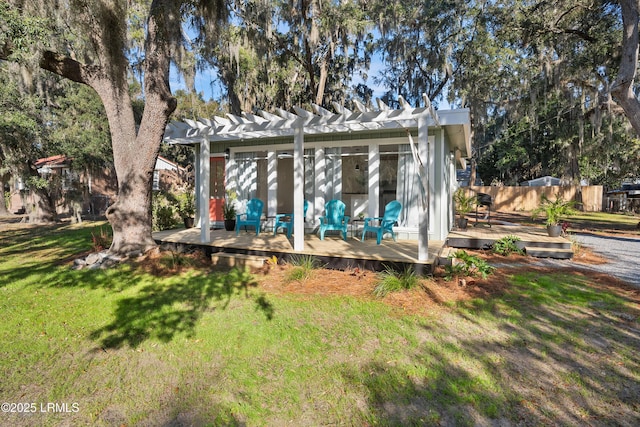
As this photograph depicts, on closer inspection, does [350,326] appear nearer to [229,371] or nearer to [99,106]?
[229,371]

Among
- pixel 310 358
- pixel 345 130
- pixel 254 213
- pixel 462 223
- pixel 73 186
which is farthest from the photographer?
pixel 73 186

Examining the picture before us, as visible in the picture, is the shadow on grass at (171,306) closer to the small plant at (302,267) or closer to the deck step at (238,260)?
the deck step at (238,260)

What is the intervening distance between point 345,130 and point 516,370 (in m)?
4.36

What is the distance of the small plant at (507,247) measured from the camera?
21.0 ft

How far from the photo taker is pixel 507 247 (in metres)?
6.43

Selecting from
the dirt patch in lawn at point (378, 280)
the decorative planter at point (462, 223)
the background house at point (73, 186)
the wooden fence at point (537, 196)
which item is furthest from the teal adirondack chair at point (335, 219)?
the wooden fence at point (537, 196)

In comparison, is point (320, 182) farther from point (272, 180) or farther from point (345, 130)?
point (345, 130)

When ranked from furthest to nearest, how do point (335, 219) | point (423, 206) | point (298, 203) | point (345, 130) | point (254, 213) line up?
point (254, 213), point (335, 219), point (345, 130), point (298, 203), point (423, 206)

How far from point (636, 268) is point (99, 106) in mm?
15833

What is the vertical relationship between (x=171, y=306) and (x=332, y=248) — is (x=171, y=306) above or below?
below

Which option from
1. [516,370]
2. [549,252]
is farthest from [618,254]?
[516,370]

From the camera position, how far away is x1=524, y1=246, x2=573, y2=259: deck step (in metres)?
6.14

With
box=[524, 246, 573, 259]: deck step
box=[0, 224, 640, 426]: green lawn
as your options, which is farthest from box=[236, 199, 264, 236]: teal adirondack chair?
box=[524, 246, 573, 259]: deck step

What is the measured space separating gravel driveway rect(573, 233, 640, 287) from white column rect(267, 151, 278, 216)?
596 cm
